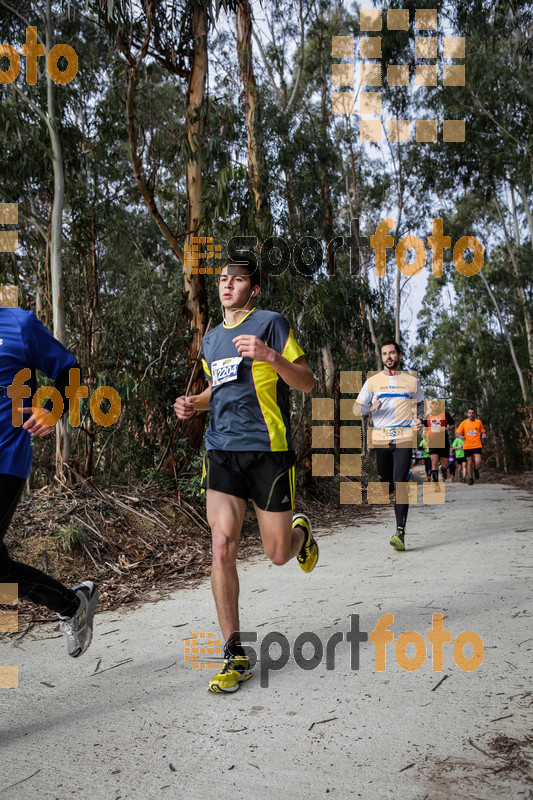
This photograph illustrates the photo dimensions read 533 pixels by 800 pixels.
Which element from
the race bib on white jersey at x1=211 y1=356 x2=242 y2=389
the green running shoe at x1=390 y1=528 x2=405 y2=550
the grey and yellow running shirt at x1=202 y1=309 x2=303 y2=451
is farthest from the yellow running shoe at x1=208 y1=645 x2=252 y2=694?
the green running shoe at x1=390 y1=528 x2=405 y2=550

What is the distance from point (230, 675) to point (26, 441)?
4.47ft

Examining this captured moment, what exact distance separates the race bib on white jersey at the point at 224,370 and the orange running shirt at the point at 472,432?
503 inches

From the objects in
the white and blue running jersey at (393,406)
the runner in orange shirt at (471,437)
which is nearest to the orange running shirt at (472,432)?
the runner in orange shirt at (471,437)

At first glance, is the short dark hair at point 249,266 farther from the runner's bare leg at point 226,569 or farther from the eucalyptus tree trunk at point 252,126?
the eucalyptus tree trunk at point 252,126

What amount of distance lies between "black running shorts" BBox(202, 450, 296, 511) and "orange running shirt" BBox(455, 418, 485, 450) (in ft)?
41.7

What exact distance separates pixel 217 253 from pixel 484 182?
13.0 metres

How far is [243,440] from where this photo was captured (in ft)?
10.8

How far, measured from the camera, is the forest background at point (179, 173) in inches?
310

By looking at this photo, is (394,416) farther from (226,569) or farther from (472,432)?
(472,432)

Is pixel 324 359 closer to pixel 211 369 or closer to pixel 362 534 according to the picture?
pixel 362 534

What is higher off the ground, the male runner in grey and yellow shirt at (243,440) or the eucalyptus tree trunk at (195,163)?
the eucalyptus tree trunk at (195,163)

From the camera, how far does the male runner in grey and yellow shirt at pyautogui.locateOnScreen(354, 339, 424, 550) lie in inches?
252

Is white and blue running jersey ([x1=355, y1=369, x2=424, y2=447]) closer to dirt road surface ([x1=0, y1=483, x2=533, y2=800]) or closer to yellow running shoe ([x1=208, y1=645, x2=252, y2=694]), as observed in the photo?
dirt road surface ([x1=0, y1=483, x2=533, y2=800])

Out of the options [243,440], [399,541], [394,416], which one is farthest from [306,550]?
[394,416]
